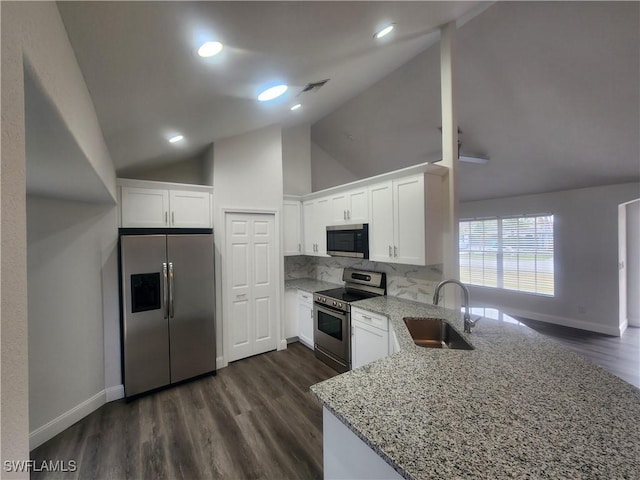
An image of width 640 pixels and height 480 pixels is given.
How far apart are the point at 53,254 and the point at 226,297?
5.64 feet

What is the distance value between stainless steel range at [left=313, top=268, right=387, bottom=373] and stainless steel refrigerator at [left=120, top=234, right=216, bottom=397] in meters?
1.35

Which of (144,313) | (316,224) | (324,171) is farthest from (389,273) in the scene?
(144,313)

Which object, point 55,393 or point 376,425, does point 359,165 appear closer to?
point 376,425

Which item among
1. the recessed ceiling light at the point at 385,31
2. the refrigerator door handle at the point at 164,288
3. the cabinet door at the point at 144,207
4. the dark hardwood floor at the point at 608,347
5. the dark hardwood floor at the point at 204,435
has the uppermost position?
the recessed ceiling light at the point at 385,31

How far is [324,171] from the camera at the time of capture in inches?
204

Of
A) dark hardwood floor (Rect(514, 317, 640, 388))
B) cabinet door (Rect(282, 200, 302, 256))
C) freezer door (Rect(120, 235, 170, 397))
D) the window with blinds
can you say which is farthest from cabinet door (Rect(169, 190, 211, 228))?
the window with blinds

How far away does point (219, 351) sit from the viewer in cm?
337

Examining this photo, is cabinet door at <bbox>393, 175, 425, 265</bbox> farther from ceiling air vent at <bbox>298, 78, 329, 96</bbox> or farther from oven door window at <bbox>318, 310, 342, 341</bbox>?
ceiling air vent at <bbox>298, 78, 329, 96</bbox>

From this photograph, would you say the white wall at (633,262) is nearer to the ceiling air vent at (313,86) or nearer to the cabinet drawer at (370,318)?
the cabinet drawer at (370,318)

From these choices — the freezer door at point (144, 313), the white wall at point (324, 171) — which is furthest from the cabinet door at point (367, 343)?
the white wall at point (324, 171)

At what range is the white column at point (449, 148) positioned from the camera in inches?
96.0

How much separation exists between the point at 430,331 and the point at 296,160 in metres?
3.53

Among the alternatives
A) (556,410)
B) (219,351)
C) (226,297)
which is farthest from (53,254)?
(556,410)

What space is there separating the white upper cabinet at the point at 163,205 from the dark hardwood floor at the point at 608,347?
18.8 ft
